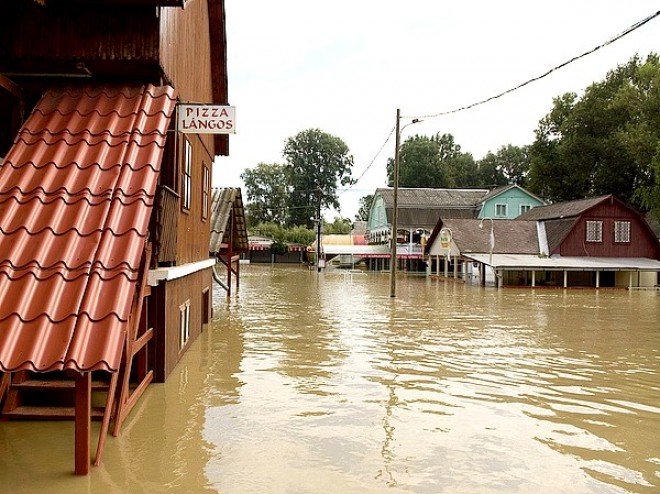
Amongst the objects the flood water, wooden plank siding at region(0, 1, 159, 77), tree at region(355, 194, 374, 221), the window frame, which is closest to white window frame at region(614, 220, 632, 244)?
the flood water

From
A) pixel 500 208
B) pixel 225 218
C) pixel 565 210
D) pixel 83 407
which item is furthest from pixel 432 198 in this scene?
pixel 83 407

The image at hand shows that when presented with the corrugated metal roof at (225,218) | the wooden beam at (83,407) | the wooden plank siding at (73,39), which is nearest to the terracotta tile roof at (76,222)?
the wooden plank siding at (73,39)

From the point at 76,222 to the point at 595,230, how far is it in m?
42.4

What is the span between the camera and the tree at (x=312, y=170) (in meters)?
91.2

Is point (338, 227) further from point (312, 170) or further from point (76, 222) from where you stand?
point (76, 222)

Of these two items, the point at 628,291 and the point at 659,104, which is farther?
the point at 659,104

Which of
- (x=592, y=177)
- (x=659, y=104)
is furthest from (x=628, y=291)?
(x=592, y=177)

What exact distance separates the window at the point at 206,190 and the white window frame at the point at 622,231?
35.3 metres

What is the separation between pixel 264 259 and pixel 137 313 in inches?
2842

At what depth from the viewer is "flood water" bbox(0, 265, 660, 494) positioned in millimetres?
6277

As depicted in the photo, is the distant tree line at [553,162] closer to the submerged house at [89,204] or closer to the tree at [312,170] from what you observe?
the tree at [312,170]

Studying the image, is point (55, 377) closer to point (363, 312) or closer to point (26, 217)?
point (26, 217)

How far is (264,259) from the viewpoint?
79812mm

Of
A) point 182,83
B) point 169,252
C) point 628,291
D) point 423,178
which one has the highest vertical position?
point 423,178
